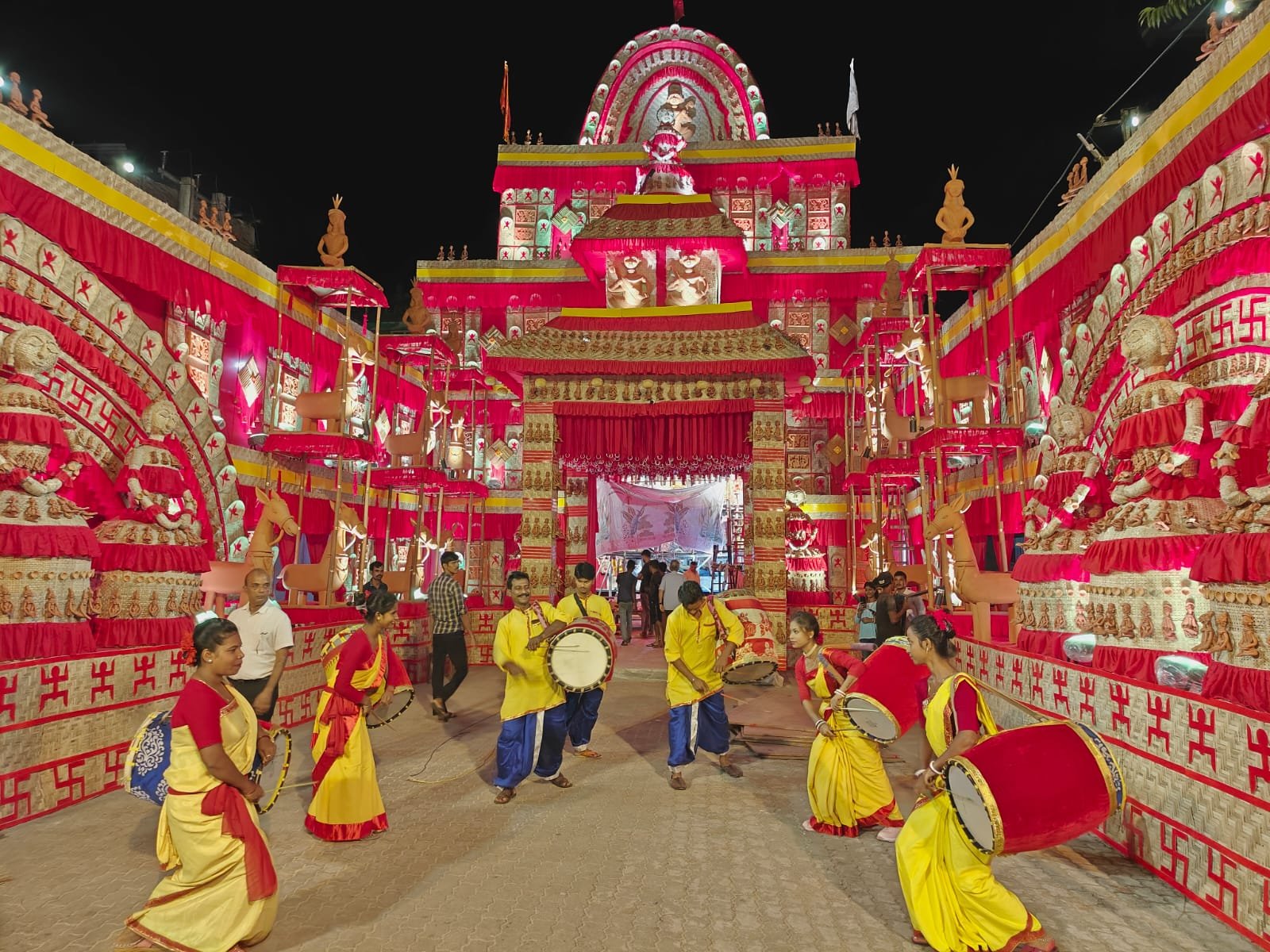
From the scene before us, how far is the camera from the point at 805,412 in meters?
15.6

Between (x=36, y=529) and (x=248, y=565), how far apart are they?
3.19 m

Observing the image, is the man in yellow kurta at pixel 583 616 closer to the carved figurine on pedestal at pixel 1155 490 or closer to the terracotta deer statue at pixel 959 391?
the carved figurine on pedestal at pixel 1155 490

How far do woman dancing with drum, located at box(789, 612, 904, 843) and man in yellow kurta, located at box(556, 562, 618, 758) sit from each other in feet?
5.03

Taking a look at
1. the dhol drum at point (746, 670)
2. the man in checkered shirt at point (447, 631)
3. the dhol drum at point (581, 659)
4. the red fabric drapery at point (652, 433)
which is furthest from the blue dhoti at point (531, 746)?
the red fabric drapery at point (652, 433)

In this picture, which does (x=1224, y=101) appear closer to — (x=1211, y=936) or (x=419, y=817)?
(x=1211, y=936)

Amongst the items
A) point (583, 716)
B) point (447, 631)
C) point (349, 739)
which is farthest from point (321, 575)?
point (349, 739)

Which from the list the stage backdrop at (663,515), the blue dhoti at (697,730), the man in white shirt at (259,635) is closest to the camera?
the man in white shirt at (259,635)

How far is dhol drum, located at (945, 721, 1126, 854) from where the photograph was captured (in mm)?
2777

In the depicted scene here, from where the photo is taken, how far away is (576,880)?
366 centimetres

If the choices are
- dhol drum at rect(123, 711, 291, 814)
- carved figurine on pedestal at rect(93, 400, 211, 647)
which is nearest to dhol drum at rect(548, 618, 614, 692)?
dhol drum at rect(123, 711, 291, 814)

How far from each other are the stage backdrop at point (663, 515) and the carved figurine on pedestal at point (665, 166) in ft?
Result: 19.7

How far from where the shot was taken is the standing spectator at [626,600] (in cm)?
1216

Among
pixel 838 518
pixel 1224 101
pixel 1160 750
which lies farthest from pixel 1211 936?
pixel 838 518

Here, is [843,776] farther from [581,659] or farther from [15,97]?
[15,97]
